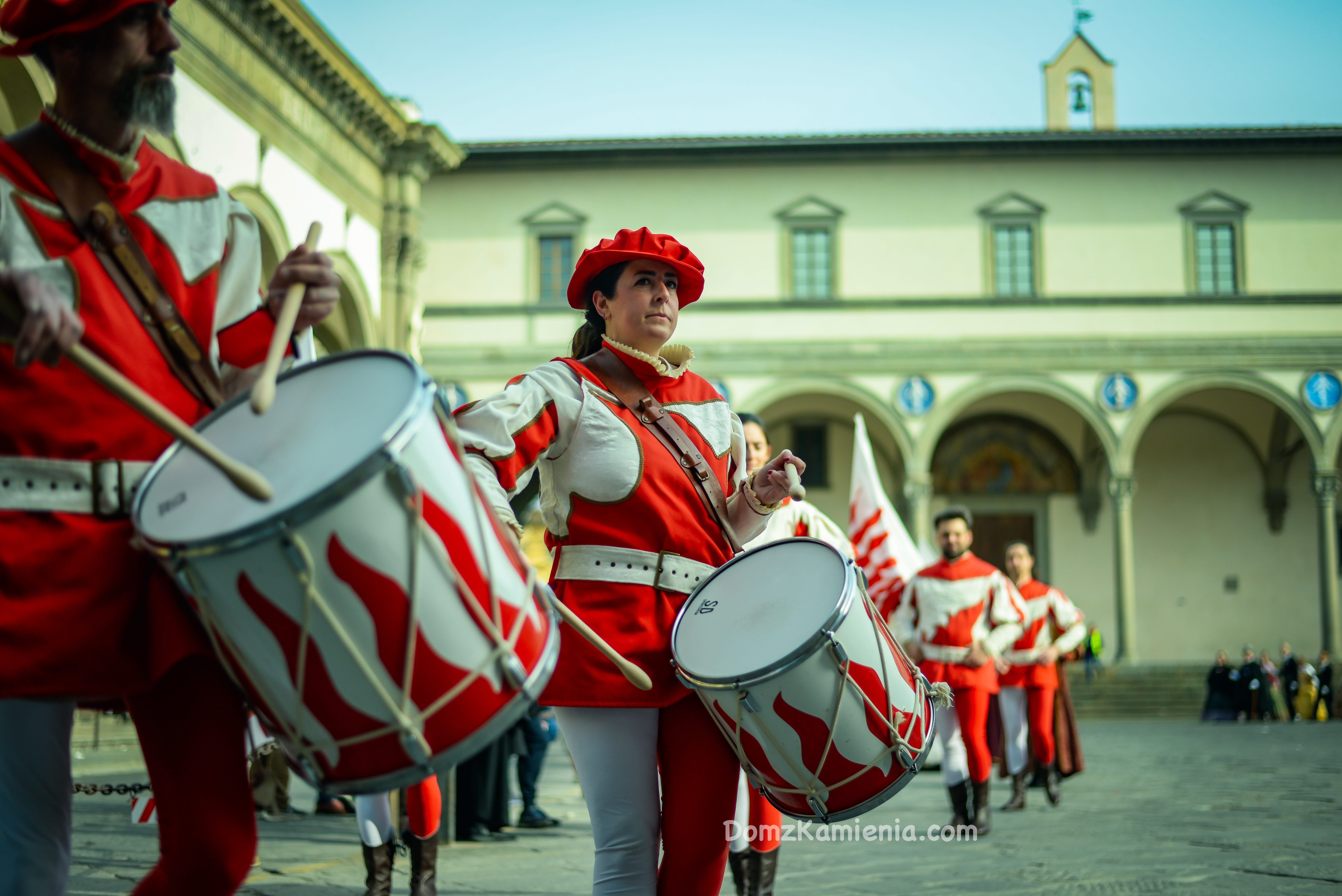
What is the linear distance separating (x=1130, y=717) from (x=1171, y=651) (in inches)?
257

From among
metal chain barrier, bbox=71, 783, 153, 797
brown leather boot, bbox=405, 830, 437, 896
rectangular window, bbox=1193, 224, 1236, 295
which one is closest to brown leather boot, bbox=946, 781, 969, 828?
brown leather boot, bbox=405, 830, 437, 896

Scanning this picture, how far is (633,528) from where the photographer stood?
326cm

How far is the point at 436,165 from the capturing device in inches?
808

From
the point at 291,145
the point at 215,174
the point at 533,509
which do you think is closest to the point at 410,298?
the point at 291,145

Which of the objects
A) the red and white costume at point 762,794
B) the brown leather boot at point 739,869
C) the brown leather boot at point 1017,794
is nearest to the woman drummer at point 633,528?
the red and white costume at point 762,794

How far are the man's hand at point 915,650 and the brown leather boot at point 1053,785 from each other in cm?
191

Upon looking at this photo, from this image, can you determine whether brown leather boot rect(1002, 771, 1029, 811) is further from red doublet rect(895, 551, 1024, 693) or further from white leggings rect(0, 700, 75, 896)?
white leggings rect(0, 700, 75, 896)

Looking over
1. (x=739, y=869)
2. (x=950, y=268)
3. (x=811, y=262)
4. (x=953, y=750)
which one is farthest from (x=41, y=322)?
(x=950, y=268)

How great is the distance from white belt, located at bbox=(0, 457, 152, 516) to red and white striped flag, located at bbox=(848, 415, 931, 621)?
7.87m

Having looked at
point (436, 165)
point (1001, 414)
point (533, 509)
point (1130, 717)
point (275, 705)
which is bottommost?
point (1130, 717)

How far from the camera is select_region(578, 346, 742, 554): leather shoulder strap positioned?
338cm

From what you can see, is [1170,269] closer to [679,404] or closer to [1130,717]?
[1130,717]

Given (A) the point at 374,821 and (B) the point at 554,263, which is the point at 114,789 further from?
(B) the point at 554,263

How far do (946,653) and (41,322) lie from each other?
723 centimetres
